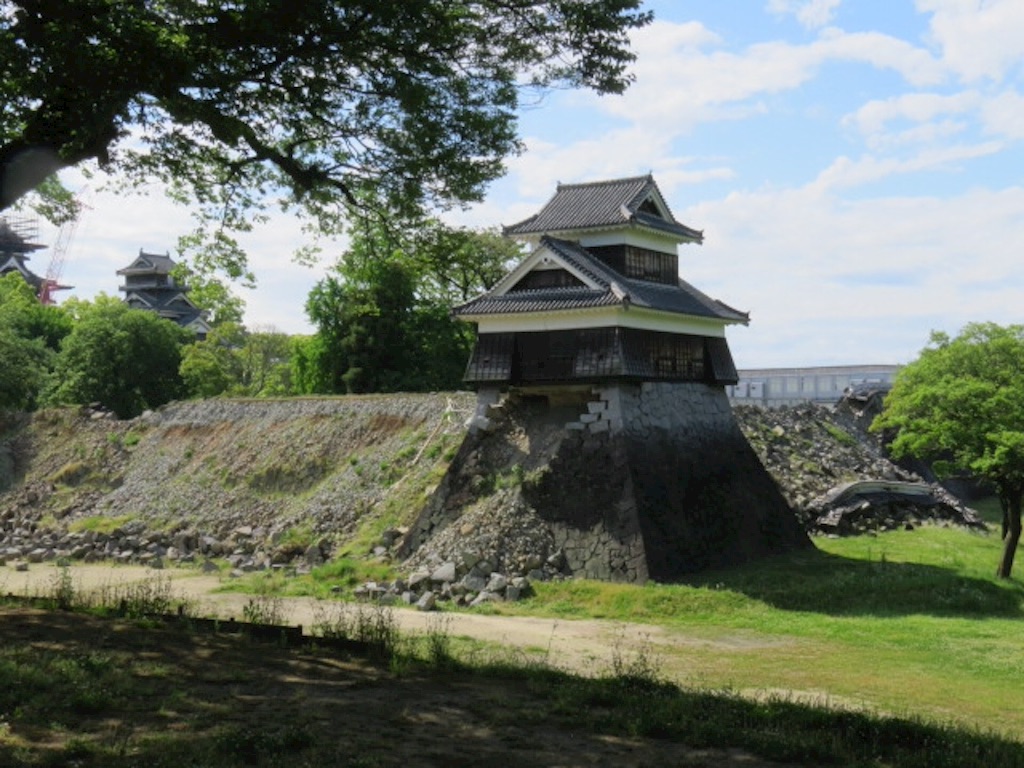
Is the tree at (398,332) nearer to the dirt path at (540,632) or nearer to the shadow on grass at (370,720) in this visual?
the dirt path at (540,632)

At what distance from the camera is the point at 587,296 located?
27984 millimetres

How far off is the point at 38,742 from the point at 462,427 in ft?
91.1

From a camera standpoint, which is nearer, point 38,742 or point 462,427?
point 38,742

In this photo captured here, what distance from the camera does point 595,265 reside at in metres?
29.1

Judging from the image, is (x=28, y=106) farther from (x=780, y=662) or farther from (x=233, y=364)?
(x=233, y=364)

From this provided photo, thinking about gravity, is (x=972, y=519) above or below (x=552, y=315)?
below

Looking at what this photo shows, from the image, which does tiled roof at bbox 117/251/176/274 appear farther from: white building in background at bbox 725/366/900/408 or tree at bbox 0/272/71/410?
white building in background at bbox 725/366/900/408

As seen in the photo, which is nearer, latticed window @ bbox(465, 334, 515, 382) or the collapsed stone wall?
the collapsed stone wall

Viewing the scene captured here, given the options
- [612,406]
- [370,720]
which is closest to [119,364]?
[612,406]

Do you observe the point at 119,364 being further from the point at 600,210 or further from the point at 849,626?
the point at 849,626

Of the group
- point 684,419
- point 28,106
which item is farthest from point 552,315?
point 28,106

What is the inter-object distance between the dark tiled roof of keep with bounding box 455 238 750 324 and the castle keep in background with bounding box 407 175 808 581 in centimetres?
5

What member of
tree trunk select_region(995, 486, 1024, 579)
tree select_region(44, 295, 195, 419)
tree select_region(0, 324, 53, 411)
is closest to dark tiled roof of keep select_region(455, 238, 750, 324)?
tree trunk select_region(995, 486, 1024, 579)

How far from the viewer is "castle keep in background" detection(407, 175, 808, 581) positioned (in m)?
27.2
